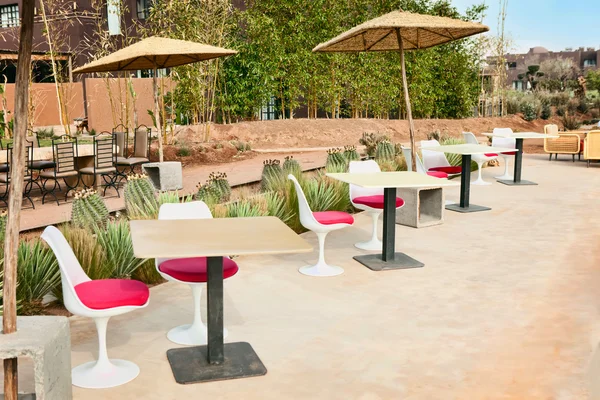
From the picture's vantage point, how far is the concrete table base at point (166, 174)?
1003 cm

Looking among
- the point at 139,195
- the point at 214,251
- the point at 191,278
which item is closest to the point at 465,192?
the point at 139,195

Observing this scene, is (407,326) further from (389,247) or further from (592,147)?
(592,147)

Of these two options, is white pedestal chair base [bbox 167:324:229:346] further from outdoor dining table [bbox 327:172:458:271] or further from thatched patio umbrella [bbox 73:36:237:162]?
thatched patio umbrella [bbox 73:36:237:162]

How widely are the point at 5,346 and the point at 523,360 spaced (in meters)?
2.72

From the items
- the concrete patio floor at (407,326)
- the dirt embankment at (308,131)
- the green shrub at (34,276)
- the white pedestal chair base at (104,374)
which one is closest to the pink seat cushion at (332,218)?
the concrete patio floor at (407,326)

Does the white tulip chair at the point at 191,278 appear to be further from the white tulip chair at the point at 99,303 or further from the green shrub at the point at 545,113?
the green shrub at the point at 545,113

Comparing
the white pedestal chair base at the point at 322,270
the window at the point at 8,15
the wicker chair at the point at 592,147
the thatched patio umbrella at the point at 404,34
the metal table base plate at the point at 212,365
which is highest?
the window at the point at 8,15

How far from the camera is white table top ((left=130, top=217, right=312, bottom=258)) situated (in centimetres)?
321

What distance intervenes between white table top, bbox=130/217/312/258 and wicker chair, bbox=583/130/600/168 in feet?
36.3

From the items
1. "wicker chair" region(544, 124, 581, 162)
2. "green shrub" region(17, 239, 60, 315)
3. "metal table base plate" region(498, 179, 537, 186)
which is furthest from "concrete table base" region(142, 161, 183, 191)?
"wicker chair" region(544, 124, 581, 162)

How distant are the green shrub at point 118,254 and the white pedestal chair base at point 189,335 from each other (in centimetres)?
105

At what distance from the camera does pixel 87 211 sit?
5.92 m

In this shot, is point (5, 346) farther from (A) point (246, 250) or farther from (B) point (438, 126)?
(B) point (438, 126)

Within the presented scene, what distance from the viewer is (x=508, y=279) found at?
17.6 ft
